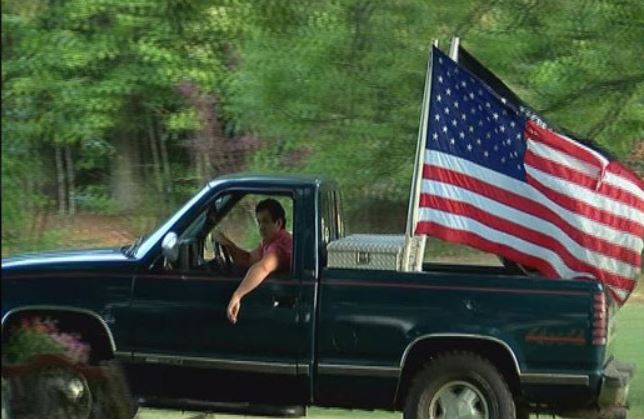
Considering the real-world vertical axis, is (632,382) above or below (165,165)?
below

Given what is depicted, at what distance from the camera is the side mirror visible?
7.62 meters

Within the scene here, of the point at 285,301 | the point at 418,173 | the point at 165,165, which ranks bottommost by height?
the point at 165,165

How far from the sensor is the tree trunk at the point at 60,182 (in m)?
18.1

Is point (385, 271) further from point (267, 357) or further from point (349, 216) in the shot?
point (349, 216)

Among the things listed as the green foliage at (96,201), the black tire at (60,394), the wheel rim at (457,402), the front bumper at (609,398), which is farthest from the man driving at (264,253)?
the green foliage at (96,201)

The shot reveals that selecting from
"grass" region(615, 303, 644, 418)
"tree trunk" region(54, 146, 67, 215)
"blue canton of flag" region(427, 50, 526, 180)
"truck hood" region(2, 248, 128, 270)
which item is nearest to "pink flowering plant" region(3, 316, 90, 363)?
"truck hood" region(2, 248, 128, 270)

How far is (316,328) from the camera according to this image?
297 inches

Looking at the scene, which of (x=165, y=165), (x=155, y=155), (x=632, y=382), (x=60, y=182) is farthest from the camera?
(x=155, y=155)

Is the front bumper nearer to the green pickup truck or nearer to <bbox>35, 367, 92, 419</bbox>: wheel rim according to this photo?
the green pickup truck

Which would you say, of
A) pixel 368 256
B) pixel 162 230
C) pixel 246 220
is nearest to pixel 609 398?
pixel 368 256

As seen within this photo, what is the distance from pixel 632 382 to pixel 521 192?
3824 millimetres

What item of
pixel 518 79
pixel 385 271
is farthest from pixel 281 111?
pixel 385 271

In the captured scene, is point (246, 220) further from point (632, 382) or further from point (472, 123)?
point (632, 382)

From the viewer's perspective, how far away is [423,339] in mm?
7469
